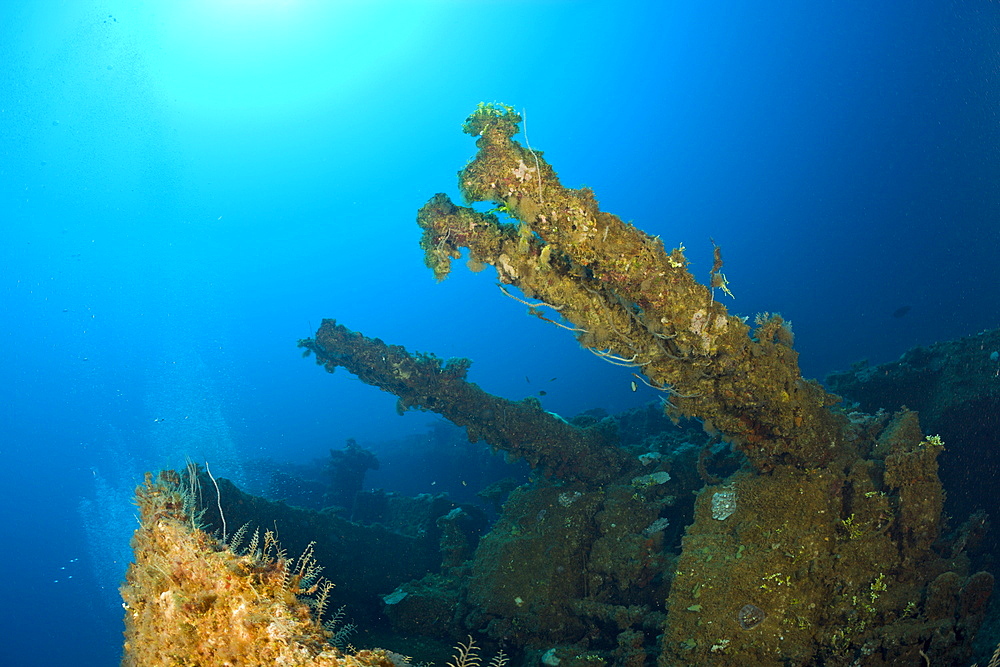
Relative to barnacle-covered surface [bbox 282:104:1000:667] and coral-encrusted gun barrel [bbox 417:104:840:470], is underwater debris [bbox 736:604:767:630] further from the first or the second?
coral-encrusted gun barrel [bbox 417:104:840:470]

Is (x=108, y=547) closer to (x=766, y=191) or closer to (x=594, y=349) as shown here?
(x=594, y=349)

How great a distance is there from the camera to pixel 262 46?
98000mm

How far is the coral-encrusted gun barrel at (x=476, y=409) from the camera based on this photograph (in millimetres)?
9562

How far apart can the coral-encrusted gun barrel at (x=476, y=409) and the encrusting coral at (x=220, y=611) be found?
6651mm

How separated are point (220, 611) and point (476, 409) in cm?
740

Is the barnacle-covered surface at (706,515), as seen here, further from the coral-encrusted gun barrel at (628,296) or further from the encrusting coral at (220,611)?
the encrusting coral at (220,611)

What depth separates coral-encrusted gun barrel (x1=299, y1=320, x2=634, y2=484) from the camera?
9562 millimetres

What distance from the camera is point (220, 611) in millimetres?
2590

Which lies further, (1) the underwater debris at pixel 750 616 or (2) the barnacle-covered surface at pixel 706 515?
(1) the underwater debris at pixel 750 616

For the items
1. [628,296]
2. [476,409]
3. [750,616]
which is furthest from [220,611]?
[476,409]

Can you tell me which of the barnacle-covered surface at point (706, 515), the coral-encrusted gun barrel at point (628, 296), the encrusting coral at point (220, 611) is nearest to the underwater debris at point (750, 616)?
the barnacle-covered surface at point (706, 515)

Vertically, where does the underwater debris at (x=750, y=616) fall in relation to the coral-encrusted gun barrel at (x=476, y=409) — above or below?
below

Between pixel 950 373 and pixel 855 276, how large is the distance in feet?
183

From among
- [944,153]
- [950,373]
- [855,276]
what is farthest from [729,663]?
[944,153]
